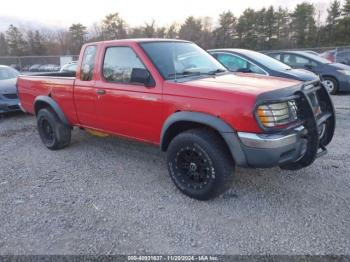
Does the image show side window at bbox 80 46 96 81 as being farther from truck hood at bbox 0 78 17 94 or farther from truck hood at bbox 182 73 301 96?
truck hood at bbox 0 78 17 94

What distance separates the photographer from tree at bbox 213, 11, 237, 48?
177 ft

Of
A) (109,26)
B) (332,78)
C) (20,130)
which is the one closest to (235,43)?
(109,26)

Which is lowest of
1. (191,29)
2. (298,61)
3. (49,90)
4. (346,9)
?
(49,90)

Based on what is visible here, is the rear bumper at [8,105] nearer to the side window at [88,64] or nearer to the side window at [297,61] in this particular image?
the side window at [88,64]

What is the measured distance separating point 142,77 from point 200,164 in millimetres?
1233

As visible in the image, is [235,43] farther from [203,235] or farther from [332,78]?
[203,235]

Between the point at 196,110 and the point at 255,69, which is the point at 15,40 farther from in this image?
the point at 196,110

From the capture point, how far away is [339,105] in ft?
27.4

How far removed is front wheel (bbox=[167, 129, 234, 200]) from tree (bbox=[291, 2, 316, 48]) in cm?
5164

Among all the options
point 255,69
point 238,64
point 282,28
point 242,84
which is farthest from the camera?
point 282,28

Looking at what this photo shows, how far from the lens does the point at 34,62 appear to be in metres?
24.3

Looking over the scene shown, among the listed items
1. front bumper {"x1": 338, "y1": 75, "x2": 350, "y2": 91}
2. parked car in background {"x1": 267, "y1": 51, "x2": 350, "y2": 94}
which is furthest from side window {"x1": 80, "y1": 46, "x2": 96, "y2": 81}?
front bumper {"x1": 338, "y1": 75, "x2": 350, "y2": 91}

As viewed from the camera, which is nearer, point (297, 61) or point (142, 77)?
point (142, 77)

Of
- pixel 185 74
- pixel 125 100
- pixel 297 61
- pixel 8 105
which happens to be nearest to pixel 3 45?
pixel 8 105
